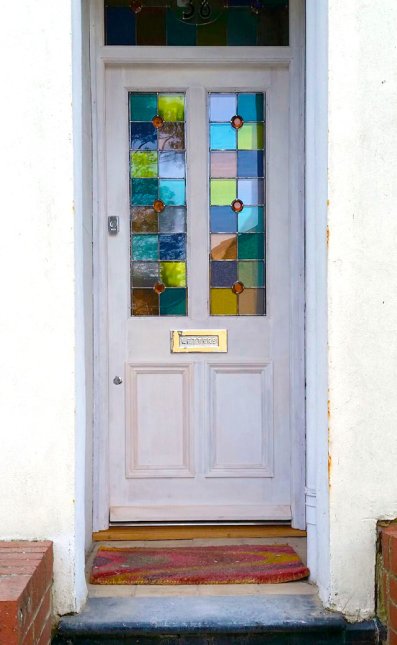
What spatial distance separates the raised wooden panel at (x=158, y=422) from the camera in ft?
13.2

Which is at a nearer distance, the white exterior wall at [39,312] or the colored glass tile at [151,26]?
the white exterior wall at [39,312]

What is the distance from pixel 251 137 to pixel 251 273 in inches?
30.0

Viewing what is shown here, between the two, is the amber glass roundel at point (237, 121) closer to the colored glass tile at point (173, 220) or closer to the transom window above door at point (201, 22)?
the transom window above door at point (201, 22)

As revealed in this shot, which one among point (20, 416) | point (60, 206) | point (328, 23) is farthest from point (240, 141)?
point (20, 416)

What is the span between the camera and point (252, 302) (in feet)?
13.4

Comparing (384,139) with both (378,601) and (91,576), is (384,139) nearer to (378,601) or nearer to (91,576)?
(378,601)

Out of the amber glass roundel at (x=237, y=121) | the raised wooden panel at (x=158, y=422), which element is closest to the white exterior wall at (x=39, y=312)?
the raised wooden panel at (x=158, y=422)

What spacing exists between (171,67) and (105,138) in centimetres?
54

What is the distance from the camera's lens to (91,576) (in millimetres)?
3305

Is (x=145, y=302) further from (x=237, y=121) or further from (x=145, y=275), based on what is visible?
(x=237, y=121)

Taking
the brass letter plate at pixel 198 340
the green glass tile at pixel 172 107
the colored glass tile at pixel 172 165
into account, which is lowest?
the brass letter plate at pixel 198 340

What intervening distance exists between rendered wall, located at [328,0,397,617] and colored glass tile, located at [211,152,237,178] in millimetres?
1196

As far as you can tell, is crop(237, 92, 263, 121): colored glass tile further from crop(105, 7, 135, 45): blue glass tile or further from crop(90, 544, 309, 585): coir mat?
crop(90, 544, 309, 585): coir mat

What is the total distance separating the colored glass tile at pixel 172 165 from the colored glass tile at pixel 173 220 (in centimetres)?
18
